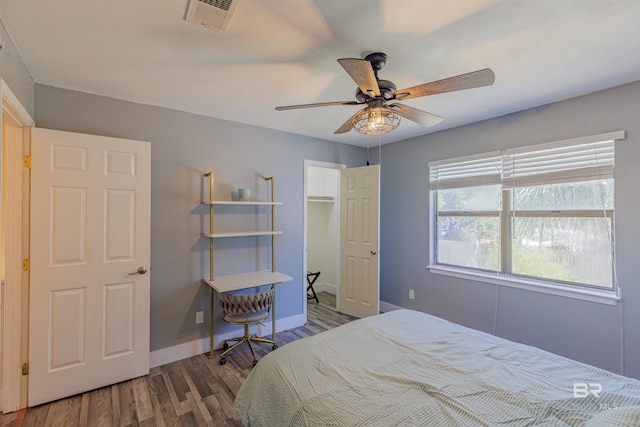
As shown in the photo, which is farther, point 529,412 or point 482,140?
point 482,140

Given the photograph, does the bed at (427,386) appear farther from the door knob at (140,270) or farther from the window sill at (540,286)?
the door knob at (140,270)

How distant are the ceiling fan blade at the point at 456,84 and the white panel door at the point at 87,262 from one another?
2280 mm

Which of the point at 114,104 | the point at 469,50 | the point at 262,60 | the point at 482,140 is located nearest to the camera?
the point at 469,50

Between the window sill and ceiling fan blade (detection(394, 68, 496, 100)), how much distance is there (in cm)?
214

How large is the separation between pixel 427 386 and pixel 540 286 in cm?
211

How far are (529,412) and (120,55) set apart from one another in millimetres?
2983

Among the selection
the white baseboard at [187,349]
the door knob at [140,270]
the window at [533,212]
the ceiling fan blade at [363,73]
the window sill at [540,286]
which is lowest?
the white baseboard at [187,349]

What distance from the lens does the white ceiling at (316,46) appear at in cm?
147

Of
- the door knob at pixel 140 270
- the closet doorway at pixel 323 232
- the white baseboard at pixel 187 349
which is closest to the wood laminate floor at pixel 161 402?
the white baseboard at pixel 187 349

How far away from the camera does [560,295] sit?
8.50 feet

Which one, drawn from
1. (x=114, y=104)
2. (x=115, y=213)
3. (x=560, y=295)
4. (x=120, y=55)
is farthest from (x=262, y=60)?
(x=560, y=295)

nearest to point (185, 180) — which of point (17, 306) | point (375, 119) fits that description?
point (17, 306)

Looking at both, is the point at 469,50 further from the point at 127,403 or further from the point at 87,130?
the point at 127,403

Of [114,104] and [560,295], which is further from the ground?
[114,104]
